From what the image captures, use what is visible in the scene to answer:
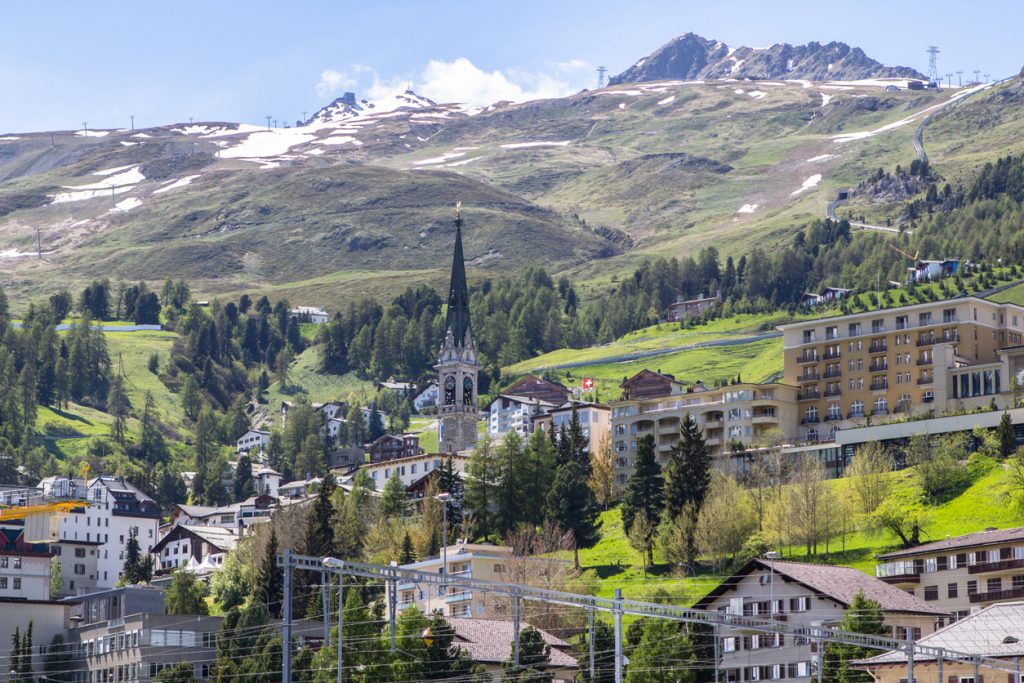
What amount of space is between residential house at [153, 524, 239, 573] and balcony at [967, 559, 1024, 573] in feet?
309

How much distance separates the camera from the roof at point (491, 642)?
95.1 metres

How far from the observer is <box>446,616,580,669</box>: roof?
312 feet

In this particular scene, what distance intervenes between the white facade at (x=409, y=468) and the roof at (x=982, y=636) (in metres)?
97.0

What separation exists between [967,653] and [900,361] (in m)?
83.8

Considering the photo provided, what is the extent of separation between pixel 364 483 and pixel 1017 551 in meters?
88.3

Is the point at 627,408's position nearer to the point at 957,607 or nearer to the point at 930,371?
the point at 930,371

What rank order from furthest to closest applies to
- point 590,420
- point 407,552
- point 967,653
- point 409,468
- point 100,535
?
point 409,468, point 100,535, point 590,420, point 407,552, point 967,653

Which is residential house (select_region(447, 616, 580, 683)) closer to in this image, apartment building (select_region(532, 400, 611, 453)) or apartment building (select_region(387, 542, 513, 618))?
apartment building (select_region(387, 542, 513, 618))

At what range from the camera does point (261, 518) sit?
19550 cm

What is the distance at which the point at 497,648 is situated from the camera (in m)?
97.3

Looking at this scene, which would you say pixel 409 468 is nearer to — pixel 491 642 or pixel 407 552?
pixel 407 552

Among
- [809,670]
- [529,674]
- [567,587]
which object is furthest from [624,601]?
[567,587]

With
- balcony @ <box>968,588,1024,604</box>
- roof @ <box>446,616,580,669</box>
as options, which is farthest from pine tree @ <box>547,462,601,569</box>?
balcony @ <box>968,588,1024,604</box>

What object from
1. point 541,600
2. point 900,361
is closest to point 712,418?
point 900,361
